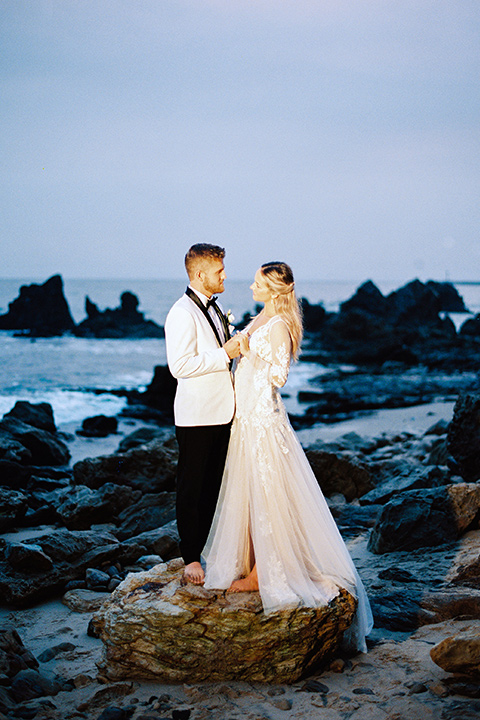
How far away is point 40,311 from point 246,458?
52851 mm

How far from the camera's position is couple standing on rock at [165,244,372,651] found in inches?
168

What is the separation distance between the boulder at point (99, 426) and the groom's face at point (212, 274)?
13.4 meters

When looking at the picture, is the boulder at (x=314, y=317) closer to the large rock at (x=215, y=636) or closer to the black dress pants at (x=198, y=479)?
the black dress pants at (x=198, y=479)

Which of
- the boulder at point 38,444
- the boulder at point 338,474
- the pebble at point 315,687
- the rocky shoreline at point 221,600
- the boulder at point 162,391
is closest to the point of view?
the rocky shoreline at point 221,600

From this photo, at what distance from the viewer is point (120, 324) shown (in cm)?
5478

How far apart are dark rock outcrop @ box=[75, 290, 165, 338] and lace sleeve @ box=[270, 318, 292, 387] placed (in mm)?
46759

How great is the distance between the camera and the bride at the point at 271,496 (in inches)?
168

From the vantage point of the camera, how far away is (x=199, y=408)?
4.35 m

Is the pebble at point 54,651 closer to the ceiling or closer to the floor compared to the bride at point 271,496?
closer to the floor

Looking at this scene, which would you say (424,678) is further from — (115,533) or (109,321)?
(109,321)

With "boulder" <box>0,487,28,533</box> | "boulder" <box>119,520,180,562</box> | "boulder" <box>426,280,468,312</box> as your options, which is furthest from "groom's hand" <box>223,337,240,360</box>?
"boulder" <box>426,280,468,312</box>

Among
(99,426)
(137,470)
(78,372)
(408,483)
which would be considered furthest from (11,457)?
(78,372)

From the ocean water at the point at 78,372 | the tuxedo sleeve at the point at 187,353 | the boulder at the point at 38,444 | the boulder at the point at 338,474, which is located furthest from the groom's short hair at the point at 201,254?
the ocean water at the point at 78,372

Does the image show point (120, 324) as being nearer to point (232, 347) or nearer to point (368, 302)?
point (368, 302)
